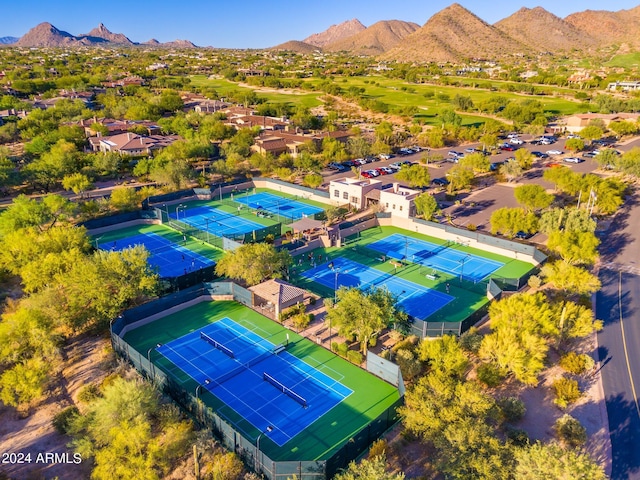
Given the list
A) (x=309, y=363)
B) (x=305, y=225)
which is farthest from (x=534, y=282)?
(x=305, y=225)

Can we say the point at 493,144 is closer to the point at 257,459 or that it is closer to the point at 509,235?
the point at 509,235

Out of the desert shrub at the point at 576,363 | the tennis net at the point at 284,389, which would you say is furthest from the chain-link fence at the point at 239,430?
the desert shrub at the point at 576,363

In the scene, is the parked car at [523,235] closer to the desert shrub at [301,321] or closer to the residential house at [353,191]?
the residential house at [353,191]

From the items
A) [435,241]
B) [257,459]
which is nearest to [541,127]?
[435,241]

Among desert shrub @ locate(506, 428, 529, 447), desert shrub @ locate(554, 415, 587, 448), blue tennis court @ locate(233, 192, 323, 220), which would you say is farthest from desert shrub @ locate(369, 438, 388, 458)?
blue tennis court @ locate(233, 192, 323, 220)

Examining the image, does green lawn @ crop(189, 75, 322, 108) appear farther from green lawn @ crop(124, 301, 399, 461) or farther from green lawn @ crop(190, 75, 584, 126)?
green lawn @ crop(124, 301, 399, 461)
